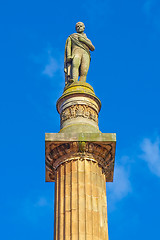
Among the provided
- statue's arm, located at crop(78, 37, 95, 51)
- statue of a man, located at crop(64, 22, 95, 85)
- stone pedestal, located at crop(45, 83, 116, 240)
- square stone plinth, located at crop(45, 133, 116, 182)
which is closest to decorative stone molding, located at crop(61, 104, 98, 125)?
stone pedestal, located at crop(45, 83, 116, 240)

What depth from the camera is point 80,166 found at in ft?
71.1

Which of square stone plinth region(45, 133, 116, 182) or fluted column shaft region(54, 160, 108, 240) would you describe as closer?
fluted column shaft region(54, 160, 108, 240)

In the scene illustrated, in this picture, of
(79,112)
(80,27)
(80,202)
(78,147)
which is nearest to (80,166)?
(78,147)

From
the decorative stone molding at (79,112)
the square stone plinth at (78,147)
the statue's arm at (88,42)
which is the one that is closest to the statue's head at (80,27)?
the statue's arm at (88,42)

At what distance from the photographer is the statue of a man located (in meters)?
26.4

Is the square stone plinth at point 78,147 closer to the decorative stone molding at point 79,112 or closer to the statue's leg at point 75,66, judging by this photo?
the decorative stone molding at point 79,112

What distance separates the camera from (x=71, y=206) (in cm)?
2042

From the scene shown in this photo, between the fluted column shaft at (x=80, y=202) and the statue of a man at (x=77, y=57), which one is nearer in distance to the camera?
the fluted column shaft at (x=80, y=202)

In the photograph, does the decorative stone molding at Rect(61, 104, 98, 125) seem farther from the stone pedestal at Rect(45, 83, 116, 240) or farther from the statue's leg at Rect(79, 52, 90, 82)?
the statue's leg at Rect(79, 52, 90, 82)

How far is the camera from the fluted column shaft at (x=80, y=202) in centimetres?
1981

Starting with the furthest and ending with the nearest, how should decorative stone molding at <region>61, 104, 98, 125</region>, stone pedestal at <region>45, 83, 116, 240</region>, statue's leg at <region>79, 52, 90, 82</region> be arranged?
statue's leg at <region>79, 52, 90, 82</region> < decorative stone molding at <region>61, 104, 98, 125</region> < stone pedestal at <region>45, 83, 116, 240</region>

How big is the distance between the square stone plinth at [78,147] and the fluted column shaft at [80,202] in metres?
0.28

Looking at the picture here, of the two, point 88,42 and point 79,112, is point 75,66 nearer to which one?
point 88,42

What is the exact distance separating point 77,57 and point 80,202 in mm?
8717
